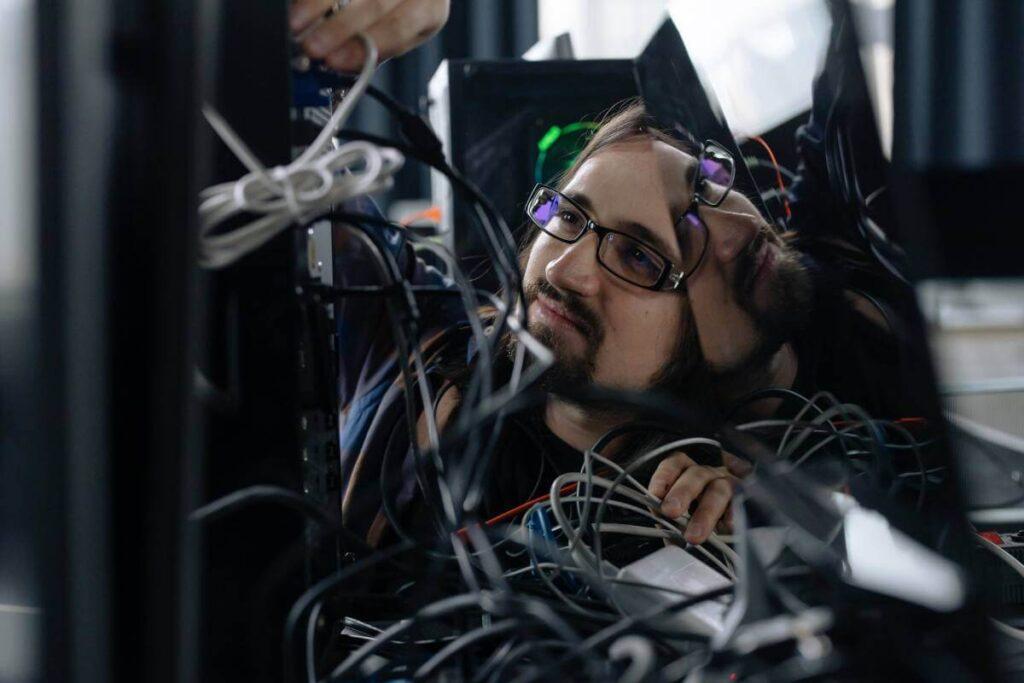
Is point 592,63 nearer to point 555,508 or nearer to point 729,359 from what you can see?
point 729,359

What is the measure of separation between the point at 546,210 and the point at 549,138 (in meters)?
0.13

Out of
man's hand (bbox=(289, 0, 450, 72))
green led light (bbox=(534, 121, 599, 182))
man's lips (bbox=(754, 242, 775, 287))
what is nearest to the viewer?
man's hand (bbox=(289, 0, 450, 72))

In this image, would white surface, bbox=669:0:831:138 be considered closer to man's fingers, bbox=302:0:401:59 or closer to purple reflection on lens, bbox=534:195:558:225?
purple reflection on lens, bbox=534:195:558:225

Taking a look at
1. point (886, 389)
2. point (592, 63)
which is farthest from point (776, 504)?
point (592, 63)

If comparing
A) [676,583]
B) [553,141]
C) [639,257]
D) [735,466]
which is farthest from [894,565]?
[553,141]

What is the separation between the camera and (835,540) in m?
0.41

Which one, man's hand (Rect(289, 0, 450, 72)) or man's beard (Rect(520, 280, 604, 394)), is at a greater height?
man's hand (Rect(289, 0, 450, 72))

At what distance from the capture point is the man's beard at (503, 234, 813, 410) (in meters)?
0.64

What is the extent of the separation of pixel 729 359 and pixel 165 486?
0.49 m

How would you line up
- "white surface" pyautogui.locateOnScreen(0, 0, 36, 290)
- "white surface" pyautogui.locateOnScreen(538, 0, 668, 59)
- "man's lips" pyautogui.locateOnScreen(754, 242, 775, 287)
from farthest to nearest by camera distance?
1. "white surface" pyautogui.locateOnScreen(538, 0, 668, 59)
2. "man's lips" pyautogui.locateOnScreen(754, 242, 775, 287)
3. "white surface" pyautogui.locateOnScreen(0, 0, 36, 290)

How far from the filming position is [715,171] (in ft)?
2.16

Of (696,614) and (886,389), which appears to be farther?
(886,389)

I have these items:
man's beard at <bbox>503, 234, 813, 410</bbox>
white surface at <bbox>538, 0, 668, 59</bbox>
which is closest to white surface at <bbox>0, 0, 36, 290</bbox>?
man's beard at <bbox>503, 234, 813, 410</bbox>

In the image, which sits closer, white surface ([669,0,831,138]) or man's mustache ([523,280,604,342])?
white surface ([669,0,831,138])
